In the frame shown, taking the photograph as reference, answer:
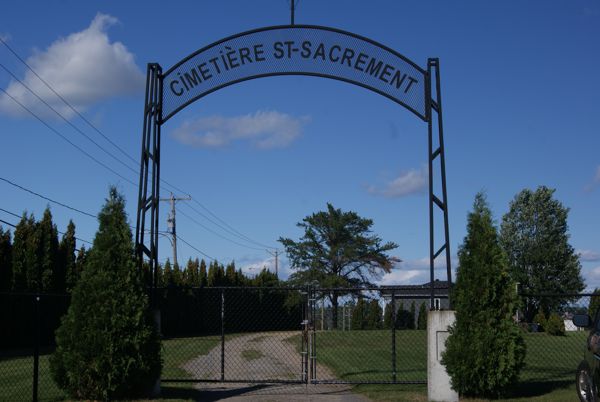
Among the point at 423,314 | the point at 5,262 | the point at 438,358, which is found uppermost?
the point at 5,262

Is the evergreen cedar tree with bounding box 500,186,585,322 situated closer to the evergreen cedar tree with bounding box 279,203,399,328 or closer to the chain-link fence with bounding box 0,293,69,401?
the evergreen cedar tree with bounding box 279,203,399,328

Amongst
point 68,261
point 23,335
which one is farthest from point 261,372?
point 68,261

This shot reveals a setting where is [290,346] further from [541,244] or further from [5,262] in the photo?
[541,244]

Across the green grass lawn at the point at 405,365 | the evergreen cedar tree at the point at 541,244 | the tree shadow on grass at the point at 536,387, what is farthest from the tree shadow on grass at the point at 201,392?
the evergreen cedar tree at the point at 541,244

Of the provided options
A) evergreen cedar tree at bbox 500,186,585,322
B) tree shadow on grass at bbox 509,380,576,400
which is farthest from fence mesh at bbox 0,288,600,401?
evergreen cedar tree at bbox 500,186,585,322

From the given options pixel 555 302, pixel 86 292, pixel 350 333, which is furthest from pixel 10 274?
pixel 555 302

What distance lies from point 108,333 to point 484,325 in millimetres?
5442

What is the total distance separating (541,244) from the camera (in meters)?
58.7

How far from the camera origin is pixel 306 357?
44.2ft

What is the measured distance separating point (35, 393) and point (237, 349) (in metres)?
14.0

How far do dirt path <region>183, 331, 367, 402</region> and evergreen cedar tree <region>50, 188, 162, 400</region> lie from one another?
1.72 meters

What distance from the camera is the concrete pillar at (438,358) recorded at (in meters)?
11.0

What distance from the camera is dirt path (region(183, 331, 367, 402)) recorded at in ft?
39.0

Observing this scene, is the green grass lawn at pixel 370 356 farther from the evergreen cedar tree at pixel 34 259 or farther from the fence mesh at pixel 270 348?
the evergreen cedar tree at pixel 34 259
